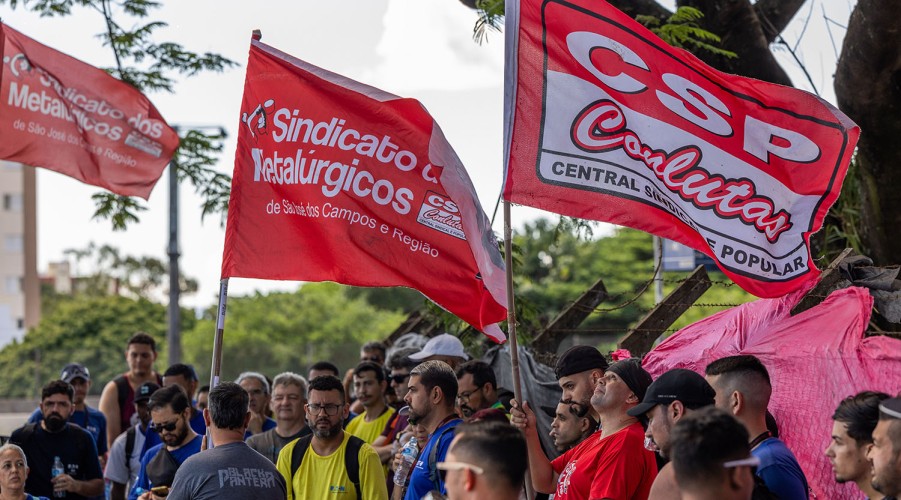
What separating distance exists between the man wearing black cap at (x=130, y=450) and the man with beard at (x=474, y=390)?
313cm

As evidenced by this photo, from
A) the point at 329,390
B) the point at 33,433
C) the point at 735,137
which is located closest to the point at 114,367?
the point at 33,433

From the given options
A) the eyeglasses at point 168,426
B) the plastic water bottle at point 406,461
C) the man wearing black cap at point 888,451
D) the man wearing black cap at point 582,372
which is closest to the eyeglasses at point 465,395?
the plastic water bottle at point 406,461

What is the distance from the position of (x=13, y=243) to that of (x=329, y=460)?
6747cm

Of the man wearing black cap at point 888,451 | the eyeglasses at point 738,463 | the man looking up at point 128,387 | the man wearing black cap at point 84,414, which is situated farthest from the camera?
the man looking up at point 128,387

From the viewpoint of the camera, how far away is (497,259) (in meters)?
6.62

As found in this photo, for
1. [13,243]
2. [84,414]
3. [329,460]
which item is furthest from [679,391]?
[13,243]

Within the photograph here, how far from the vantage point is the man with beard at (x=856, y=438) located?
15.2ft

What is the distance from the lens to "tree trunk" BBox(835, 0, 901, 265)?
843 centimetres

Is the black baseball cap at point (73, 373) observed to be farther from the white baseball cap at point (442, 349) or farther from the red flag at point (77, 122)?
the white baseball cap at point (442, 349)

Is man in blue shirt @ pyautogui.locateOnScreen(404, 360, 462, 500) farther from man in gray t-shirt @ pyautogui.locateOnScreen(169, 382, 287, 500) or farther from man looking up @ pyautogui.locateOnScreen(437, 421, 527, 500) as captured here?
man looking up @ pyautogui.locateOnScreen(437, 421, 527, 500)

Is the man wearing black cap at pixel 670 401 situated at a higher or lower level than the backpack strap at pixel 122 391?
higher

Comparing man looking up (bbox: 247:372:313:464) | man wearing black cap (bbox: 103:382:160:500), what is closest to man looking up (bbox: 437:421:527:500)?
man looking up (bbox: 247:372:313:464)

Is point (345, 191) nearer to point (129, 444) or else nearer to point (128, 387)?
point (129, 444)

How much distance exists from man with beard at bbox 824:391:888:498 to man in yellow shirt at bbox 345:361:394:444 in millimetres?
A: 4739
